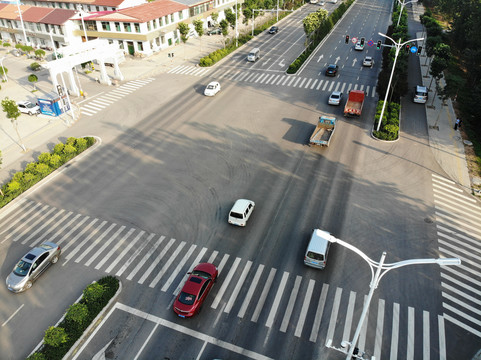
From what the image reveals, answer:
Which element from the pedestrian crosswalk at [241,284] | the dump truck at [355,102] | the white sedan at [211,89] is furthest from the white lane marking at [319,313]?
the white sedan at [211,89]

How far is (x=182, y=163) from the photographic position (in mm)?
39719

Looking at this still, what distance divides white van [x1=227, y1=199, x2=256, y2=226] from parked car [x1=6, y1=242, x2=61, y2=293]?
48.4 feet

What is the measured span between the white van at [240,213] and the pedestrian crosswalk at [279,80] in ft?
115

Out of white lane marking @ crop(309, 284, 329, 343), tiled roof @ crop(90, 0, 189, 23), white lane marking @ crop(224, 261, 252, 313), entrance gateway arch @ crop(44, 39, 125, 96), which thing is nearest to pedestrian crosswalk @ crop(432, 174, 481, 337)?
white lane marking @ crop(309, 284, 329, 343)

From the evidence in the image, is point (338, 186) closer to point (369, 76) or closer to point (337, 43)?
point (369, 76)

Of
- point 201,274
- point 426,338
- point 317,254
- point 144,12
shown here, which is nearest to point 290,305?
point 317,254

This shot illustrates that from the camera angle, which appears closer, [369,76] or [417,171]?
[417,171]

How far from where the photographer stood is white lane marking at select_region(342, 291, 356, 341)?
22.4m

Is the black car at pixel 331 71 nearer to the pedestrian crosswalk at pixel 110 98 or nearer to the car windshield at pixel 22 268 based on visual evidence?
the pedestrian crosswalk at pixel 110 98

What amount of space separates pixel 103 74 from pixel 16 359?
52.2 meters

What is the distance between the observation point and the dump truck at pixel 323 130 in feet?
138

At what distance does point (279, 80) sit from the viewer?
62531 millimetres

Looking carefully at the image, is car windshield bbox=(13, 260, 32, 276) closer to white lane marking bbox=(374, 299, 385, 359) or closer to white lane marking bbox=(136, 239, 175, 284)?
white lane marking bbox=(136, 239, 175, 284)

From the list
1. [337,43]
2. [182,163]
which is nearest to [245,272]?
[182,163]
